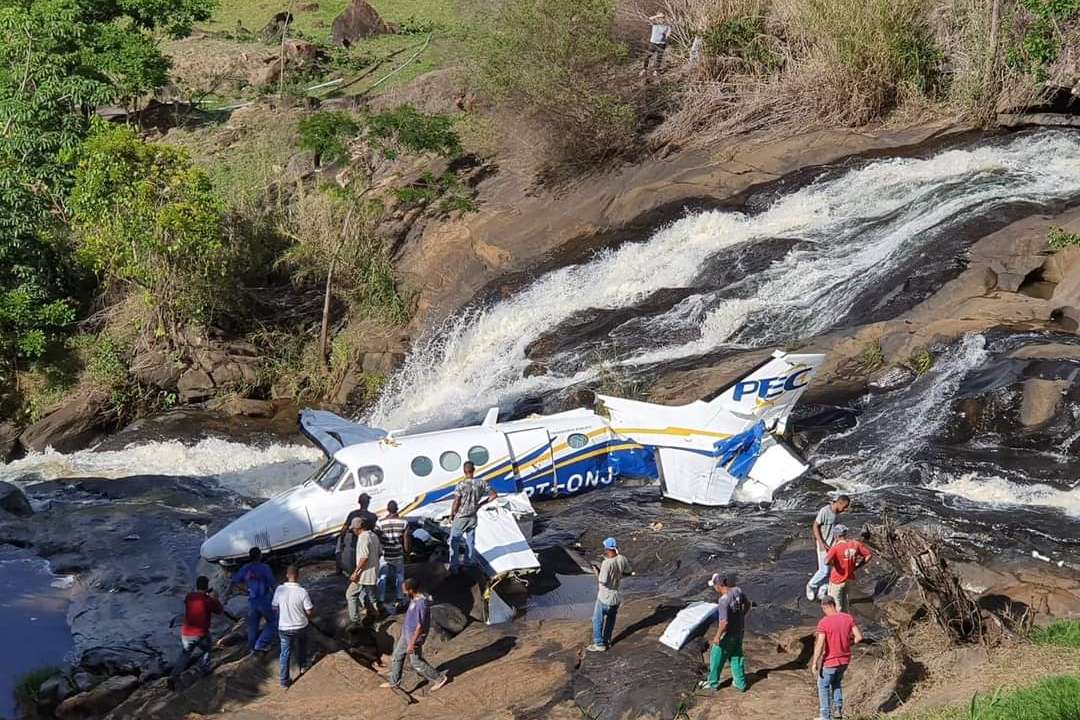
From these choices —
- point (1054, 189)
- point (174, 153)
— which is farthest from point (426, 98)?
point (1054, 189)

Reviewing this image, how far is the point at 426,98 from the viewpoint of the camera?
4453cm

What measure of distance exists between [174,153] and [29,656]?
55.1 feet

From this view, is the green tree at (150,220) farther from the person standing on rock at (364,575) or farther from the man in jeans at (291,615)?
the man in jeans at (291,615)

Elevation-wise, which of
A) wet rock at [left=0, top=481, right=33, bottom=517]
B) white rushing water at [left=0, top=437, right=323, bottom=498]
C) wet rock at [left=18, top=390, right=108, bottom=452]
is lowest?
white rushing water at [left=0, top=437, right=323, bottom=498]

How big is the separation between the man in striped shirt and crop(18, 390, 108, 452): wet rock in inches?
577

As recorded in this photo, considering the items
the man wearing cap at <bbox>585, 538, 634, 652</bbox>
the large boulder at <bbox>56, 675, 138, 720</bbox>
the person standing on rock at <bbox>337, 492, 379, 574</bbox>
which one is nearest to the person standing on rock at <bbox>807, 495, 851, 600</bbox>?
the man wearing cap at <bbox>585, 538, 634, 652</bbox>

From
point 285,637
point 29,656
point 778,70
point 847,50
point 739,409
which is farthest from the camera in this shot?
point 778,70

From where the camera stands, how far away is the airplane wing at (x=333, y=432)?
22.0m

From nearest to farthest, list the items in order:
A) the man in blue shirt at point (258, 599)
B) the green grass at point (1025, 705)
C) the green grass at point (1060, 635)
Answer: the green grass at point (1025, 705) → the green grass at point (1060, 635) → the man in blue shirt at point (258, 599)

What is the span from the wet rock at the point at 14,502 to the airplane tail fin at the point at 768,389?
13.8 metres

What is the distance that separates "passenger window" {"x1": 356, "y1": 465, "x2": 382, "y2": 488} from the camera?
19.5 m

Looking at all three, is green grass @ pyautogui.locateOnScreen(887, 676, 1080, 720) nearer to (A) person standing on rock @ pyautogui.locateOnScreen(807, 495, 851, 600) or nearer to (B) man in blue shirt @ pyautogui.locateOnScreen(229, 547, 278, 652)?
(A) person standing on rock @ pyautogui.locateOnScreen(807, 495, 851, 600)

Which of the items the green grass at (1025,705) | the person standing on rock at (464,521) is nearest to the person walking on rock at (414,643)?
the person standing on rock at (464,521)

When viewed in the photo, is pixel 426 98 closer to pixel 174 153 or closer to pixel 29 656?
pixel 174 153
